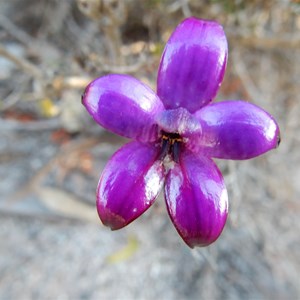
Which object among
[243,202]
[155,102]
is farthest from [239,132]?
[243,202]

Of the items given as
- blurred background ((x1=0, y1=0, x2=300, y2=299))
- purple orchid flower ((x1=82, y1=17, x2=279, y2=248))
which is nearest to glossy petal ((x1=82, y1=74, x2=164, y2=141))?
purple orchid flower ((x1=82, y1=17, x2=279, y2=248))

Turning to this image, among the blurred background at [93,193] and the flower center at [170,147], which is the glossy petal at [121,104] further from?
the blurred background at [93,193]

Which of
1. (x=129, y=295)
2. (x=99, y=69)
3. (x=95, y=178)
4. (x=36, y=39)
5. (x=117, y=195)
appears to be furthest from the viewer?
(x=36, y=39)

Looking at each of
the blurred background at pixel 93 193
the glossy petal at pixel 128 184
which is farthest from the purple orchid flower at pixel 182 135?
the blurred background at pixel 93 193

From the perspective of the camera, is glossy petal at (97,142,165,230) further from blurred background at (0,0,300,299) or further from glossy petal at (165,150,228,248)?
blurred background at (0,0,300,299)

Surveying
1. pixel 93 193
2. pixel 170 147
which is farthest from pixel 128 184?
pixel 93 193

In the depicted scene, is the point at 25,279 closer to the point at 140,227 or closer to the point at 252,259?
the point at 140,227
